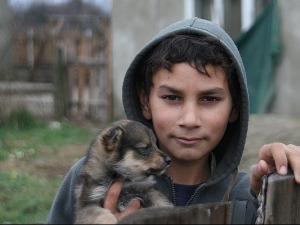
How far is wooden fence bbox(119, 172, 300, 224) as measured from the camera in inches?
56.4

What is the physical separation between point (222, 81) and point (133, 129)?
1.60 feet

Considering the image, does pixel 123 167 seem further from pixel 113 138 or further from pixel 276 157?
pixel 276 157

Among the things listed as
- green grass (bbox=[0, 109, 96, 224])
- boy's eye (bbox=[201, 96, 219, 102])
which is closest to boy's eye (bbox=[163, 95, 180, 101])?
boy's eye (bbox=[201, 96, 219, 102])

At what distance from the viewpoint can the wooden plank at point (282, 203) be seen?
6.01ft

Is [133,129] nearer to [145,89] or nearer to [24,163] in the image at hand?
[145,89]

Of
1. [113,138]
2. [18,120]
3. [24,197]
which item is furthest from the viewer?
[18,120]

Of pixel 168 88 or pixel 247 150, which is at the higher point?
pixel 168 88

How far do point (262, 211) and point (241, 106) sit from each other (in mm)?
1039

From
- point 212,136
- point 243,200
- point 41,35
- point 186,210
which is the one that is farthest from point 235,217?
point 41,35

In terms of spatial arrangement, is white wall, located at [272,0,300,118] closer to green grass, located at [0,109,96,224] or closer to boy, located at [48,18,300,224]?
green grass, located at [0,109,96,224]

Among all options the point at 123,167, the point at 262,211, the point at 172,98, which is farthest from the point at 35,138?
the point at 262,211

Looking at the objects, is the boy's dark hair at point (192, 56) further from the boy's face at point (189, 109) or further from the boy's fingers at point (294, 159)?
the boy's fingers at point (294, 159)

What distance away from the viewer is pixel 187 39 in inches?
114

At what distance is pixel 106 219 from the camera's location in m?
2.27
